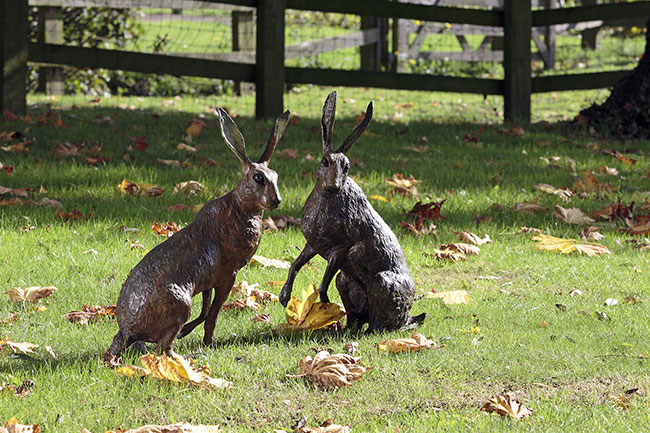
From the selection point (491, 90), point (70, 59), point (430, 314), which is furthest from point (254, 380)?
point (491, 90)

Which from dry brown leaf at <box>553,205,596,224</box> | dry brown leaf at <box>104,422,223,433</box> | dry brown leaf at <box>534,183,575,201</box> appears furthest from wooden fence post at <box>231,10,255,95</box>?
dry brown leaf at <box>104,422,223,433</box>

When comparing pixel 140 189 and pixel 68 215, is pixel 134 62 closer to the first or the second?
pixel 140 189

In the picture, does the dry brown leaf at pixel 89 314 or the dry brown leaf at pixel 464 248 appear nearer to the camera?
the dry brown leaf at pixel 89 314

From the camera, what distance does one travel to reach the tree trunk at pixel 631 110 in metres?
9.21

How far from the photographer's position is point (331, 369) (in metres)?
3.22

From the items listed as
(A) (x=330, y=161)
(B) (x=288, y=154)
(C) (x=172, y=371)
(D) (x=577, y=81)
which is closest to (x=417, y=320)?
(A) (x=330, y=161)

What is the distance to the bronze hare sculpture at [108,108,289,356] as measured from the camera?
315 centimetres

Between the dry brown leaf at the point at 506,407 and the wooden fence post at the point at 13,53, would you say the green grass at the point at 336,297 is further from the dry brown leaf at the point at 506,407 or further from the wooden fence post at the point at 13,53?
the wooden fence post at the point at 13,53

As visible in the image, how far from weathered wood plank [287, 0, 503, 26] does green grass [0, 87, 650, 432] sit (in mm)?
1514

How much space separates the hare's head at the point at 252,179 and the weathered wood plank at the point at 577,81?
7346 mm

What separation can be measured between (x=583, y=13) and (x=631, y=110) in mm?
1393

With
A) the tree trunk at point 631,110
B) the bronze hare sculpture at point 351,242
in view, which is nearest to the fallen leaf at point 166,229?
the bronze hare sculpture at point 351,242

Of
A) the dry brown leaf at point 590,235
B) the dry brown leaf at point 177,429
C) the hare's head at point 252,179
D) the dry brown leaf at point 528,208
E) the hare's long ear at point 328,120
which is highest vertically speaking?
the hare's long ear at point 328,120

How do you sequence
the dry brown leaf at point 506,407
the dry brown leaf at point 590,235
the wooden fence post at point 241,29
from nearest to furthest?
the dry brown leaf at point 506,407 < the dry brown leaf at point 590,235 < the wooden fence post at point 241,29
